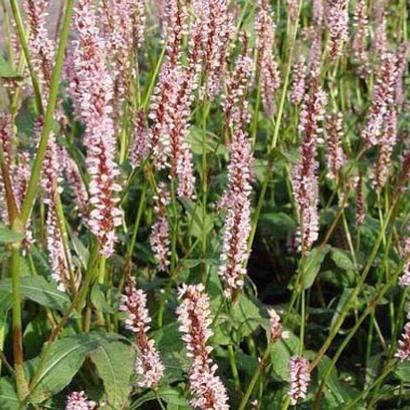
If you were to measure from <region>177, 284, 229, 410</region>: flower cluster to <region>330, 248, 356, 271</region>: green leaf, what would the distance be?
1.12 metres

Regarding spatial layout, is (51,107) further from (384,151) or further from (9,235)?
(384,151)

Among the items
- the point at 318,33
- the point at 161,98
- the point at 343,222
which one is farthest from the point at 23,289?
the point at 318,33

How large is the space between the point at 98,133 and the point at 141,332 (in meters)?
0.38

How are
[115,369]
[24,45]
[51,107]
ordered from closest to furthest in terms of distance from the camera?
1. [51,107]
2. [115,369]
3. [24,45]

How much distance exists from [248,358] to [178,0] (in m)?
0.81

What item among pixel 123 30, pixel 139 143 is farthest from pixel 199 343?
pixel 123 30

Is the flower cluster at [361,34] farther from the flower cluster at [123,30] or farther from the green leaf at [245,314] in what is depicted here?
the green leaf at [245,314]

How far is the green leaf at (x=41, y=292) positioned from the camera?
179cm

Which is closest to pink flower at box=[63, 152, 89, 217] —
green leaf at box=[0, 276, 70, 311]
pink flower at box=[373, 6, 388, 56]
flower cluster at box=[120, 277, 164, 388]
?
green leaf at box=[0, 276, 70, 311]

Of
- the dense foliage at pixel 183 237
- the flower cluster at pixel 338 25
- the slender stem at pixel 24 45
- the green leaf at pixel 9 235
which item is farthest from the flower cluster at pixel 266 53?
the green leaf at pixel 9 235

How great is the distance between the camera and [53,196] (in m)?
1.74

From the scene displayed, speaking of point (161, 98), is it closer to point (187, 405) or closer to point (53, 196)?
point (53, 196)

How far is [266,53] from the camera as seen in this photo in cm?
218

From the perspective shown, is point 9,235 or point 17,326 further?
point 17,326
